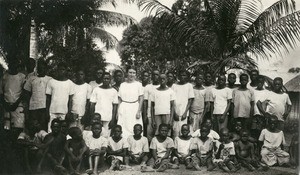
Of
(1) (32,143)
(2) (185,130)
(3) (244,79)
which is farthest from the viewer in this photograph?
(3) (244,79)

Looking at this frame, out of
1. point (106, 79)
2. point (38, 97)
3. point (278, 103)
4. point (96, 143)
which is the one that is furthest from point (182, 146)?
point (38, 97)

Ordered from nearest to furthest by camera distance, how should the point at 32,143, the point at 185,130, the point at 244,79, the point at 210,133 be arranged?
the point at 32,143
the point at 185,130
the point at 210,133
the point at 244,79

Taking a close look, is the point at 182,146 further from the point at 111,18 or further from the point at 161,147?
the point at 111,18

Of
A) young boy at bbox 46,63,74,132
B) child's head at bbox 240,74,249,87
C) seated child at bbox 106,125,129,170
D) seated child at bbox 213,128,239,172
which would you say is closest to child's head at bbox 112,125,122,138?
seated child at bbox 106,125,129,170

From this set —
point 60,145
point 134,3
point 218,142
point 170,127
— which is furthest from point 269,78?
point 60,145

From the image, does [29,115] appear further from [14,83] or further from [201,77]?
[201,77]

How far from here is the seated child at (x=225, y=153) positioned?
5938 mm

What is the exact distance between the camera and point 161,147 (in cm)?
593

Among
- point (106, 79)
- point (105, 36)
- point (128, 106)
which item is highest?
point (105, 36)

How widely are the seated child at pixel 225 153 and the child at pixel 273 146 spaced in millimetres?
536

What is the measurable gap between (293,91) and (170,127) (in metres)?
2.25

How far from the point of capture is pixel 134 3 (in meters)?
6.38

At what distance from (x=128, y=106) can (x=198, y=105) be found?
3.93ft

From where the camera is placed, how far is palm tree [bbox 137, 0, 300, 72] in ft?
21.1
